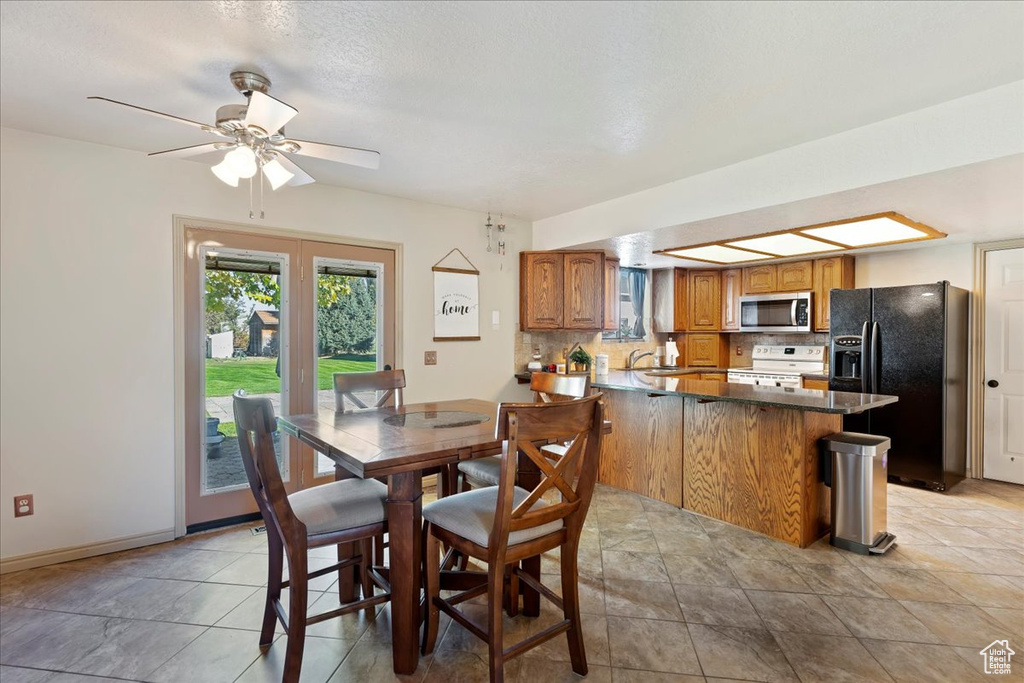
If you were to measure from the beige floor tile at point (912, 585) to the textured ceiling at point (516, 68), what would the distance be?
2.34 m

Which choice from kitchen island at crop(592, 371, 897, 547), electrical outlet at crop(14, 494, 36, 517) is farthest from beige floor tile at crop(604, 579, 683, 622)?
electrical outlet at crop(14, 494, 36, 517)

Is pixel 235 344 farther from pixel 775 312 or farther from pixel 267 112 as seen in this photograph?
pixel 775 312

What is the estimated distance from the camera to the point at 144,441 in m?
2.89

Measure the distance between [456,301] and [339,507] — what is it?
2.51 m

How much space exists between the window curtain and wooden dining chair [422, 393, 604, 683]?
164 inches

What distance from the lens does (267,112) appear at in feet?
5.97

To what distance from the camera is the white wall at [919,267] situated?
4258 millimetres

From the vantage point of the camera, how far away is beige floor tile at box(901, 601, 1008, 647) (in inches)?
77.7

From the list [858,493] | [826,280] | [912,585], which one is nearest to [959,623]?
[912,585]

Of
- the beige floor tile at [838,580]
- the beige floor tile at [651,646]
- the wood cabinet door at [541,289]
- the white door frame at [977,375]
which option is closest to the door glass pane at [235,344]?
the wood cabinet door at [541,289]

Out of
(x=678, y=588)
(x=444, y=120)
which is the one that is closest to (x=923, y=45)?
(x=444, y=120)

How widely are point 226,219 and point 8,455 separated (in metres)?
1.73

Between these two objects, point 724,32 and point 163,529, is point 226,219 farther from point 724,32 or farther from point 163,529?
point 724,32

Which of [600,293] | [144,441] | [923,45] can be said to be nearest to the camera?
[923,45]
